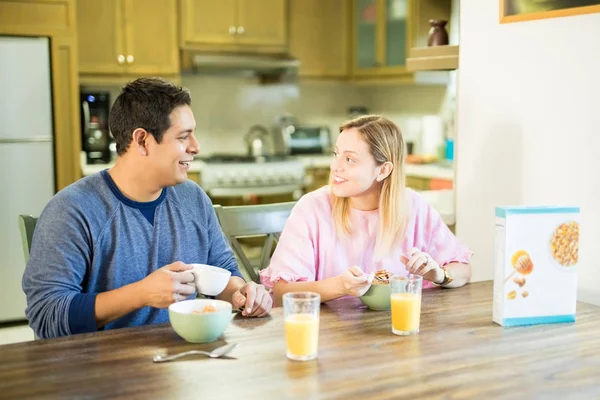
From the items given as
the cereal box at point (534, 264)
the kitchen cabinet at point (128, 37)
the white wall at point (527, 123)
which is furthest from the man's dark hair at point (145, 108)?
the kitchen cabinet at point (128, 37)

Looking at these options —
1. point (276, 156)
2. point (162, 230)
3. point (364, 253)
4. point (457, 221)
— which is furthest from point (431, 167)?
point (162, 230)

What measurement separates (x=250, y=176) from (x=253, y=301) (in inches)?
125

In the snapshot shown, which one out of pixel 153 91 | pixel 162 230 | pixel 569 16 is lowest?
pixel 162 230

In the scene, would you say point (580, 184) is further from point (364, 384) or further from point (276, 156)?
point (276, 156)

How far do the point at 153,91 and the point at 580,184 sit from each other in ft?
4.00

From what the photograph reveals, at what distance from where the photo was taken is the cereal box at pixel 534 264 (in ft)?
5.44

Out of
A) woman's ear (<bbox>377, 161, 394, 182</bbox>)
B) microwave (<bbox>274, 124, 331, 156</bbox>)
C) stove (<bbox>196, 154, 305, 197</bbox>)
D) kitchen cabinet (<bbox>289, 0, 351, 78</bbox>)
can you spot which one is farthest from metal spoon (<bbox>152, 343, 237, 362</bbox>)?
kitchen cabinet (<bbox>289, 0, 351, 78</bbox>)

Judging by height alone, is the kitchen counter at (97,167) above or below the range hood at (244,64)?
below

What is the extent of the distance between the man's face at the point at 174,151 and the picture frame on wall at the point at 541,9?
1.09 m

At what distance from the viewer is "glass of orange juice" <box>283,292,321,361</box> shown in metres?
1.40

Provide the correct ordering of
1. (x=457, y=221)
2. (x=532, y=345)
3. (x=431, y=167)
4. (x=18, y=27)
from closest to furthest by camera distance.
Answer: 1. (x=532, y=345)
2. (x=457, y=221)
3. (x=18, y=27)
4. (x=431, y=167)

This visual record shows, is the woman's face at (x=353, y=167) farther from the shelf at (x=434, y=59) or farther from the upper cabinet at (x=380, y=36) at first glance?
the upper cabinet at (x=380, y=36)

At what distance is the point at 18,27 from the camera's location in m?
3.96

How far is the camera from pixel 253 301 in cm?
170
